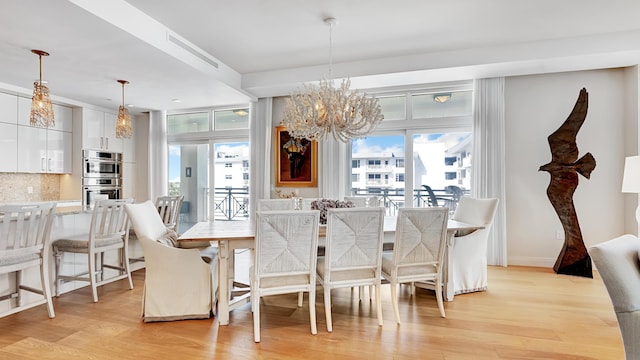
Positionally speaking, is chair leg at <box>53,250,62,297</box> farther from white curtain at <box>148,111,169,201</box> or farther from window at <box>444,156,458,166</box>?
window at <box>444,156,458,166</box>

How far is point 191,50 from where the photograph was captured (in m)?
3.99

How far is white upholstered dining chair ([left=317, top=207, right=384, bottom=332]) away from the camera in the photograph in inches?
103

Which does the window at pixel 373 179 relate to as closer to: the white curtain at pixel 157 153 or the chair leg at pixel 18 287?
the white curtain at pixel 157 153

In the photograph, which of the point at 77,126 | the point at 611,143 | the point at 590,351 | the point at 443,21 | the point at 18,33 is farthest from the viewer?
the point at 77,126

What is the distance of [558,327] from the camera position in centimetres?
272

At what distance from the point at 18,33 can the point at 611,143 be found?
22.0 ft

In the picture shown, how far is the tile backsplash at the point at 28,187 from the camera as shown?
16.6ft

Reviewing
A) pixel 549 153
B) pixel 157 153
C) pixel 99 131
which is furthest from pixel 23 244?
pixel 549 153

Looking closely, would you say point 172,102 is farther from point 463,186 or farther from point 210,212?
point 463,186

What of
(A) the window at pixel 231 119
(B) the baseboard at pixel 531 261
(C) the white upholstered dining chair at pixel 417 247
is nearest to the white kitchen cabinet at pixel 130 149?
(A) the window at pixel 231 119

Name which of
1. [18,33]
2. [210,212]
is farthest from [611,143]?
[18,33]

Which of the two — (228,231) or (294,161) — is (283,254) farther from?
(294,161)

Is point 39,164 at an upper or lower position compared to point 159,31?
lower

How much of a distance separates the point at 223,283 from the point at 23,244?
166 cm
